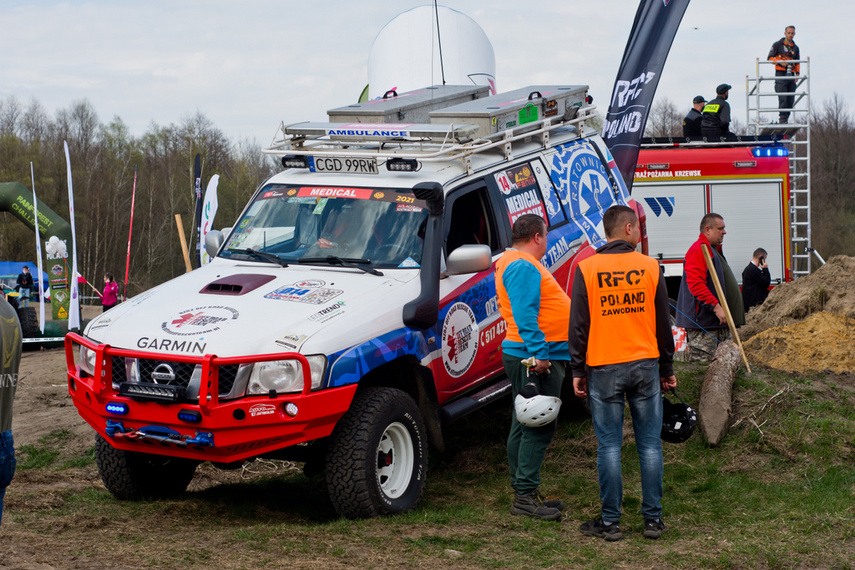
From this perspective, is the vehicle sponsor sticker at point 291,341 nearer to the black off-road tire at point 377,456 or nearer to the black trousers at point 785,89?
the black off-road tire at point 377,456

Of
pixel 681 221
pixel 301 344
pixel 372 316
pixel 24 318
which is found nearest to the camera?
pixel 301 344

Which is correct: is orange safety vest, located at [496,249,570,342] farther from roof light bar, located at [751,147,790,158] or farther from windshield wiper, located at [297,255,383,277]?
roof light bar, located at [751,147,790,158]

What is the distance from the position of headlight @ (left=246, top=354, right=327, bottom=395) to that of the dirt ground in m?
1.11

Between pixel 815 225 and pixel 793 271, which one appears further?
pixel 815 225

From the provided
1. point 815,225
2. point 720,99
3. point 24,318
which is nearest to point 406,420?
point 720,99

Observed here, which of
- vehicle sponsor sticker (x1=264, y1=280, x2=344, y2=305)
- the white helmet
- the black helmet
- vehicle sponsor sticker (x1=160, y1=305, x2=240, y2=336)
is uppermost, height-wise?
vehicle sponsor sticker (x1=264, y1=280, x2=344, y2=305)

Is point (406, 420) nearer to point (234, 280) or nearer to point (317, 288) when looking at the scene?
point (317, 288)

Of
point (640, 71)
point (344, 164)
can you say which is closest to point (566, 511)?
point (344, 164)

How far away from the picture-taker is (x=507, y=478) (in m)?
6.69

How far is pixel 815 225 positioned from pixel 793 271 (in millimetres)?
32674

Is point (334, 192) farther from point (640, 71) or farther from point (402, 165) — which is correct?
point (640, 71)

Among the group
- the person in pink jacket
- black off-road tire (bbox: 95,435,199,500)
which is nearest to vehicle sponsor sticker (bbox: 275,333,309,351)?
black off-road tire (bbox: 95,435,199,500)

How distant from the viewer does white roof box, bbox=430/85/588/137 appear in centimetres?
688

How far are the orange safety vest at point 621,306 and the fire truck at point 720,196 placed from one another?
989 centimetres
